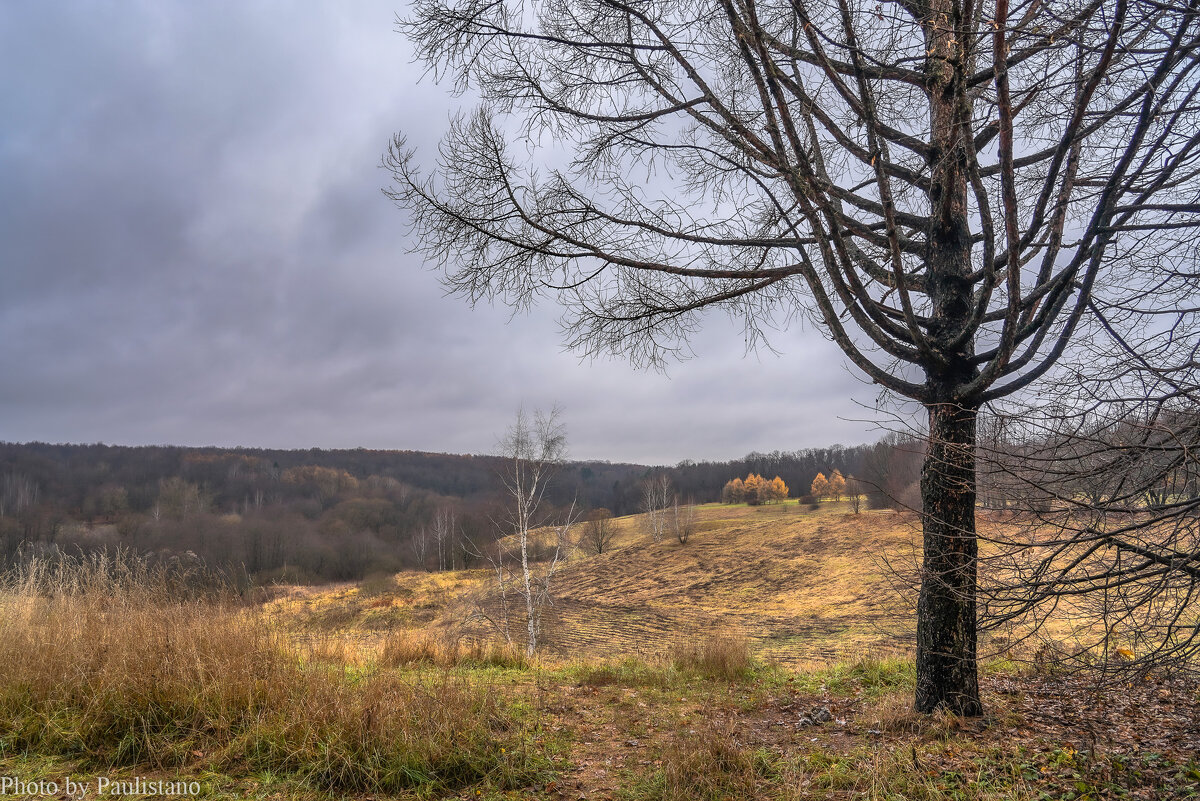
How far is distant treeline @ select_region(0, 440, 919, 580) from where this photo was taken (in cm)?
3991

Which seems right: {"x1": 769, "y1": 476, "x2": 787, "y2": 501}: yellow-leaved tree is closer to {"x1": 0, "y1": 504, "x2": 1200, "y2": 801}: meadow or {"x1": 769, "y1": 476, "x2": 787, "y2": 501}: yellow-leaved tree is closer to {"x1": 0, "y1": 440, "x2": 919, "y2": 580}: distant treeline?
{"x1": 0, "y1": 440, "x2": 919, "y2": 580}: distant treeline

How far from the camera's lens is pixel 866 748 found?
4008mm

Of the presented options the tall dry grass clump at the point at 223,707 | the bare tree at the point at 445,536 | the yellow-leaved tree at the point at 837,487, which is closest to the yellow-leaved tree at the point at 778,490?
the yellow-leaved tree at the point at 837,487

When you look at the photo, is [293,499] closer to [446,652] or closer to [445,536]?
[445,536]

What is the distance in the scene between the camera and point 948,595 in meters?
4.33

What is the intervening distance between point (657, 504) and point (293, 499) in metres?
47.6

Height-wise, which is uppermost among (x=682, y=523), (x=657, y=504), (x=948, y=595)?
(x=948, y=595)

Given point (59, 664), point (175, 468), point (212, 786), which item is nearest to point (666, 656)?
point (212, 786)

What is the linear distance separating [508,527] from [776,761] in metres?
14.1

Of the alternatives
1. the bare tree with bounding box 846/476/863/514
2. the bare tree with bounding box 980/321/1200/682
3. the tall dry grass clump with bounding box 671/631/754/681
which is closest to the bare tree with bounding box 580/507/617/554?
the bare tree with bounding box 846/476/863/514

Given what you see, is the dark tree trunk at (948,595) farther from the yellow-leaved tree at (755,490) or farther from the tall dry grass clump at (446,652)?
the yellow-leaved tree at (755,490)

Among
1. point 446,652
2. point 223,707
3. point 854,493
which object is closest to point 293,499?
point 854,493

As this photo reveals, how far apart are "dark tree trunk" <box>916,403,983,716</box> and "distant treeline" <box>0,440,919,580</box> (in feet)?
42.4

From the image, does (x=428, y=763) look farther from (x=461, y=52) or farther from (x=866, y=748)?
(x=461, y=52)
